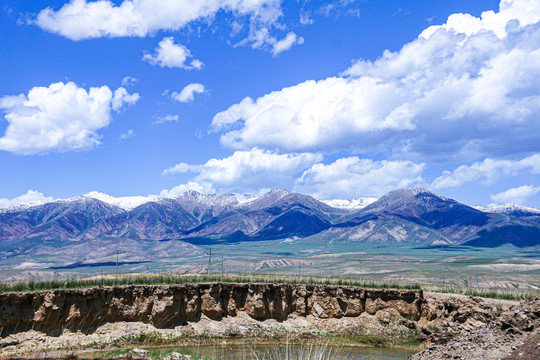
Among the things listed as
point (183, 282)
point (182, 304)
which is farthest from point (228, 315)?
point (183, 282)

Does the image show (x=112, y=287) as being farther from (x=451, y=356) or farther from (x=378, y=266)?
(x=378, y=266)

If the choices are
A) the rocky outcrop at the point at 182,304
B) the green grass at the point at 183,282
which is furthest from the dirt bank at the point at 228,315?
the green grass at the point at 183,282

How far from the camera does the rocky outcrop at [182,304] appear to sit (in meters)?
31.6

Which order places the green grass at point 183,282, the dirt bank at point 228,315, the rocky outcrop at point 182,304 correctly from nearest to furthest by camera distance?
1. the dirt bank at point 228,315
2. the rocky outcrop at point 182,304
3. the green grass at point 183,282

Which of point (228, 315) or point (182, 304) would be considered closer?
point (182, 304)

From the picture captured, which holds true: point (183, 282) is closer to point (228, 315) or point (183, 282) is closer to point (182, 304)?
point (182, 304)

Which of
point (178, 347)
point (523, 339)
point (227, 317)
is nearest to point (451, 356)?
point (523, 339)

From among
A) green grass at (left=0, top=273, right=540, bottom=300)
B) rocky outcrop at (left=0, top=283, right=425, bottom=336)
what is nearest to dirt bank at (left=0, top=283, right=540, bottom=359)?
rocky outcrop at (left=0, top=283, right=425, bottom=336)

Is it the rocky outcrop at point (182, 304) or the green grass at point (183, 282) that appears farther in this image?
the green grass at point (183, 282)

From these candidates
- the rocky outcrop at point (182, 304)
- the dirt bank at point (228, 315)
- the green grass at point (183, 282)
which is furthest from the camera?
the green grass at point (183, 282)

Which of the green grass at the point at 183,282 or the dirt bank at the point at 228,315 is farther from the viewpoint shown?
the green grass at the point at 183,282

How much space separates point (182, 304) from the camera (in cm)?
3734

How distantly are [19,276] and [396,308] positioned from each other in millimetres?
119925

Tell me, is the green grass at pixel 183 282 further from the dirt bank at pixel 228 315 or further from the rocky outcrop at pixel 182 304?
the dirt bank at pixel 228 315
